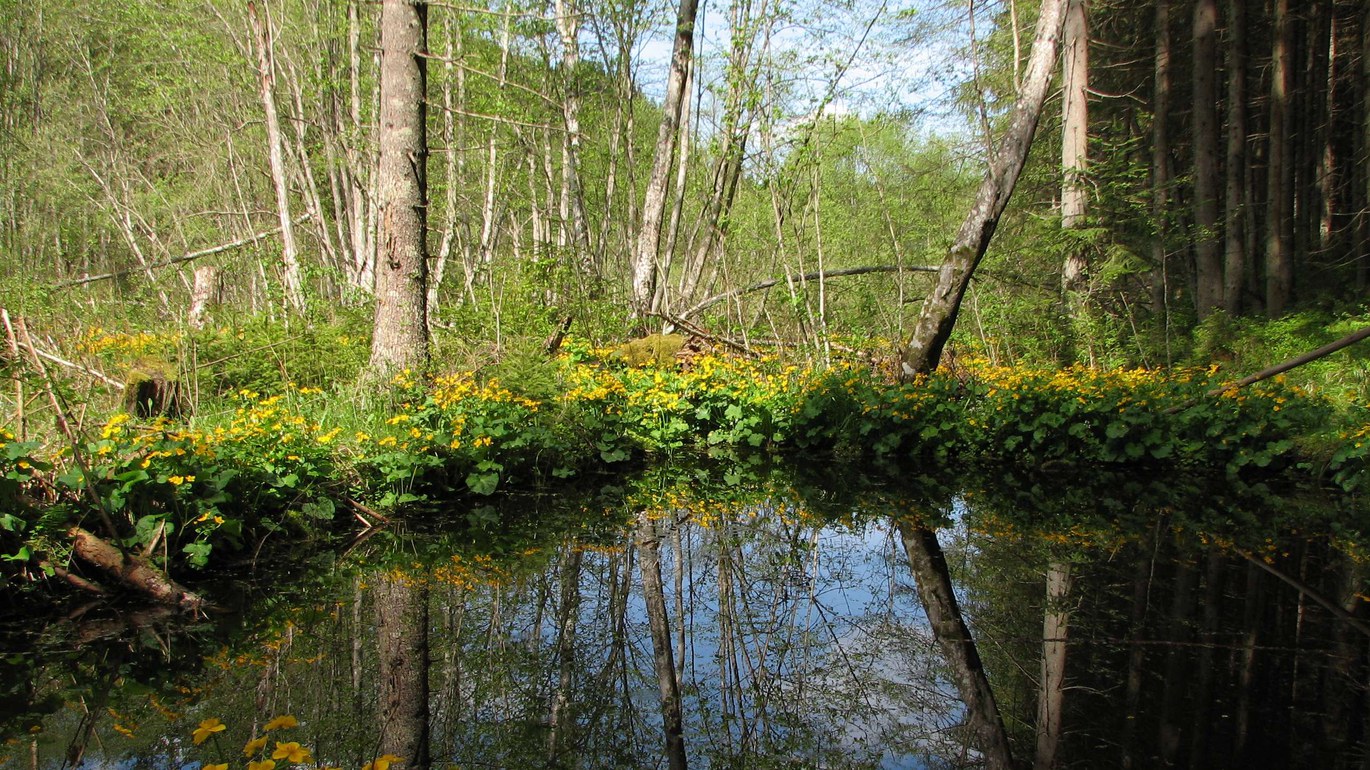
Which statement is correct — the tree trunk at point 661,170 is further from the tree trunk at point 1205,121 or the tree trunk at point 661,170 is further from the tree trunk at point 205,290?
the tree trunk at point 1205,121

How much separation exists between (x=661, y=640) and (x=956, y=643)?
4.33 feet

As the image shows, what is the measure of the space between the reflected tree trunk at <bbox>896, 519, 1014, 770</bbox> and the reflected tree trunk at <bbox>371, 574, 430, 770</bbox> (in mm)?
1889

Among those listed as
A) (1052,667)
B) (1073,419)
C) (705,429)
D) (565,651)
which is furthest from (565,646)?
(1073,419)

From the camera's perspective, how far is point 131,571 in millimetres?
4027

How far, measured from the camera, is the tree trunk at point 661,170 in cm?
1165

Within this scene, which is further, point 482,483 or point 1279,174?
point 1279,174

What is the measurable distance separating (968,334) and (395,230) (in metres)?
9.48

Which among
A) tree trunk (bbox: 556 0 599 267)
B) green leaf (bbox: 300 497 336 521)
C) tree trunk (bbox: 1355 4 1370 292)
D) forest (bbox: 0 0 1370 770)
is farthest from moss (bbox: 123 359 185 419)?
tree trunk (bbox: 1355 4 1370 292)

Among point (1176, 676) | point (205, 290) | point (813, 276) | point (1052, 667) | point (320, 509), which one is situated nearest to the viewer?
point (1176, 676)

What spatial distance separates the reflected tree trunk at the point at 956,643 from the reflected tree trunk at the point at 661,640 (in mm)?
1033

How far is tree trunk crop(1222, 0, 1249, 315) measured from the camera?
13.3 metres

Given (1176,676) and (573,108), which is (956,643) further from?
(573,108)

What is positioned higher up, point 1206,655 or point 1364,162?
point 1364,162

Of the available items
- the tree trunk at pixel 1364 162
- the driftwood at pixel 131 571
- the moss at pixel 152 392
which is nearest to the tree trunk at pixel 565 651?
the driftwood at pixel 131 571
